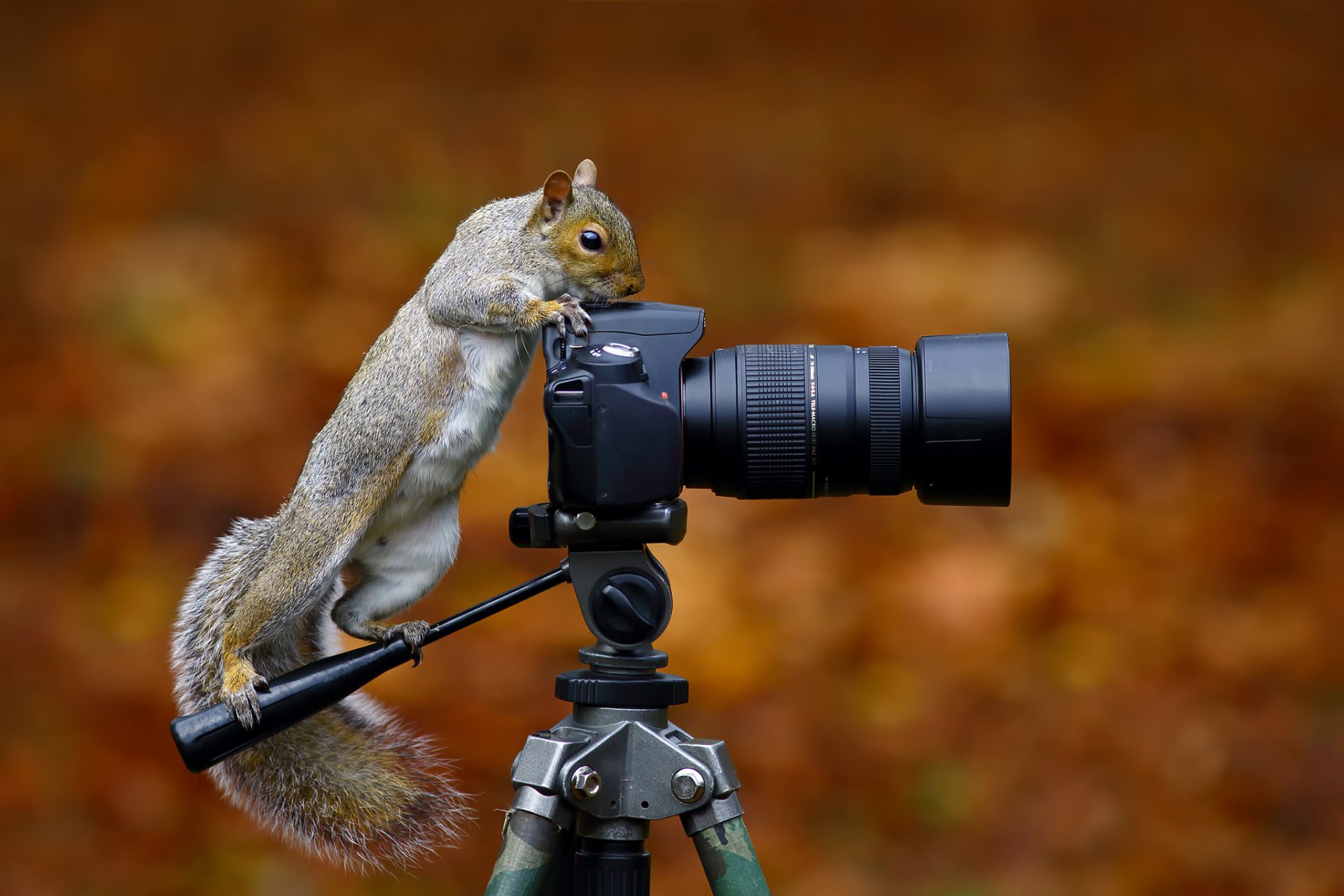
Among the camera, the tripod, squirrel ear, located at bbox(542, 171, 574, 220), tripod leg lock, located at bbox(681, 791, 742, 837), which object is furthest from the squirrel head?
tripod leg lock, located at bbox(681, 791, 742, 837)

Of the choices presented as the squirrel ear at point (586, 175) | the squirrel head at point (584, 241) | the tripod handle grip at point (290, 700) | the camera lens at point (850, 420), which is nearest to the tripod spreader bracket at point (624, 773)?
the tripod handle grip at point (290, 700)

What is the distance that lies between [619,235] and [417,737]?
0.60 meters

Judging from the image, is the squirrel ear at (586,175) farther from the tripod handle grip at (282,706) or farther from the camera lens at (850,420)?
the tripod handle grip at (282,706)

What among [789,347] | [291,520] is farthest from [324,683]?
[789,347]

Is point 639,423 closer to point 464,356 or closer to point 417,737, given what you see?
point 464,356

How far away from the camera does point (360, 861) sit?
1166mm

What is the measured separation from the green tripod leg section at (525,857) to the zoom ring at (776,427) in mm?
352

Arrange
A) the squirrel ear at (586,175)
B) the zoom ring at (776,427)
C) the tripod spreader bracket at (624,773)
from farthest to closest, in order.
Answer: the squirrel ear at (586,175)
the zoom ring at (776,427)
the tripod spreader bracket at (624,773)

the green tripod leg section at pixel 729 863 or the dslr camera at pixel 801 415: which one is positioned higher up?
the dslr camera at pixel 801 415

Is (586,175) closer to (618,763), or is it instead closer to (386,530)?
(386,530)

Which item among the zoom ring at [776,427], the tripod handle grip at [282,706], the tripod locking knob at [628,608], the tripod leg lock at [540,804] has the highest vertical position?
the zoom ring at [776,427]

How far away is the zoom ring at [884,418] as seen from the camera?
1.05 m

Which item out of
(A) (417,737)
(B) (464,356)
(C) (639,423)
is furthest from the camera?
(A) (417,737)

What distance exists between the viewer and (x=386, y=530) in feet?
3.84
